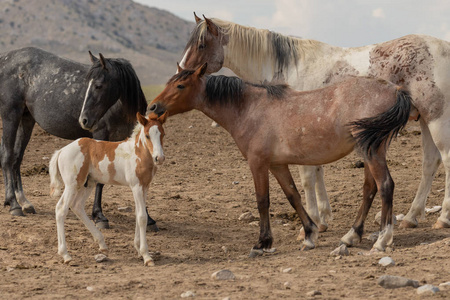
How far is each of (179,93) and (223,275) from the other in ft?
7.22

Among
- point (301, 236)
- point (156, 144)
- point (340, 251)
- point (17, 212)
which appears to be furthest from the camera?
point (17, 212)

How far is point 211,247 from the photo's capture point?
7.41m

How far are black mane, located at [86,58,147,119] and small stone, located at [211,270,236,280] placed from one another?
299cm

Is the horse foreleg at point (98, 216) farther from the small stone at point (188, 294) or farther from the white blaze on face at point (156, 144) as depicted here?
the small stone at point (188, 294)

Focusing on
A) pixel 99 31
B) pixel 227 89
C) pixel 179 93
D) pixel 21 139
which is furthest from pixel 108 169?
pixel 99 31

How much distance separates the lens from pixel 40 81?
856 centimetres

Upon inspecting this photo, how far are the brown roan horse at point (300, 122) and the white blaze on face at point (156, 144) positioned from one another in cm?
64

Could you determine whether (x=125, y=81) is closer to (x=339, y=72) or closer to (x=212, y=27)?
(x=212, y=27)

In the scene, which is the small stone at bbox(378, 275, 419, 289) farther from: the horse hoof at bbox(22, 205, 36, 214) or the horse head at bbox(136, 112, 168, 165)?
the horse hoof at bbox(22, 205, 36, 214)

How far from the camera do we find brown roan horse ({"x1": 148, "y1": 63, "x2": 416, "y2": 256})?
637 cm

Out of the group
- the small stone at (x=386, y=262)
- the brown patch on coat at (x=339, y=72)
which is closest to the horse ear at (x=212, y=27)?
the brown patch on coat at (x=339, y=72)

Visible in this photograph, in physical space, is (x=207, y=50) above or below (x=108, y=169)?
above

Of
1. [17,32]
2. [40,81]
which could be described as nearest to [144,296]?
[40,81]

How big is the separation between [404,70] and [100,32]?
345 feet
